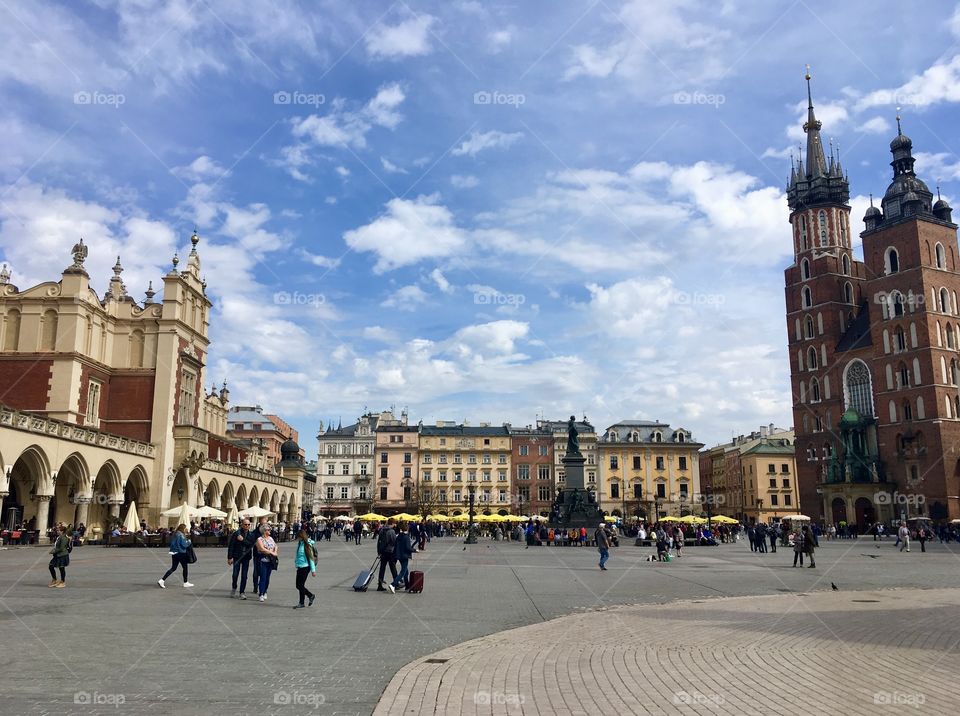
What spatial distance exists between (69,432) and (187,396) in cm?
1481

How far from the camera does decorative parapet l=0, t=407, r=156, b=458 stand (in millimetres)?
31130

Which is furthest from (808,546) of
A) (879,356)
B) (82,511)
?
(879,356)

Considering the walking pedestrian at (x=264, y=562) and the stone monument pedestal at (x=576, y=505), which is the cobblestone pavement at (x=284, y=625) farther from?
the stone monument pedestal at (x=576, y=505)

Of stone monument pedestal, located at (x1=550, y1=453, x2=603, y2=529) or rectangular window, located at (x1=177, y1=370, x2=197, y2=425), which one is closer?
rectangular window, located at (x1=177, y1=370, x2=197, y2=425)

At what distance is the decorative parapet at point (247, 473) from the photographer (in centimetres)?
5303

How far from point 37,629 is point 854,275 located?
95059 mm

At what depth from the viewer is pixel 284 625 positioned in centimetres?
1234

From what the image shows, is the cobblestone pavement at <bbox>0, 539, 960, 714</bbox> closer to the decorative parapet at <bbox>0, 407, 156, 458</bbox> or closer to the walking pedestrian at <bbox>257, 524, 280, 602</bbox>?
the walking pedestrian at <bbox>257, 524, 280, 602</bbox>

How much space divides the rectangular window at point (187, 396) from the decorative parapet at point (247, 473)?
3.41 meters

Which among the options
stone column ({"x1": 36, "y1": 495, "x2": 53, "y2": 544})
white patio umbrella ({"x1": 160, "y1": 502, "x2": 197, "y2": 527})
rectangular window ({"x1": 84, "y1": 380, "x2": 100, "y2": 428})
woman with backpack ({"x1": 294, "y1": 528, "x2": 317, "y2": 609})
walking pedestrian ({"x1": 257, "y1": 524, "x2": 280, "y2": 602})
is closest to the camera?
woman with backpack ({"x1": 294, "y1": 528, "x2": 317, "y2": 609})

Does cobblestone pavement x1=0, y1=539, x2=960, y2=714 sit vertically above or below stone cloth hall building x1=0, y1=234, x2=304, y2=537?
below

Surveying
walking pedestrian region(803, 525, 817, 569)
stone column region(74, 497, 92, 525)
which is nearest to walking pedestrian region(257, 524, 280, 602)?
walking pedestrian region(803, 525, 817, 569)

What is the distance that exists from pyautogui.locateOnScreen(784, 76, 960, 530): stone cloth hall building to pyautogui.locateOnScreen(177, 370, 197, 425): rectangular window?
60.7 m

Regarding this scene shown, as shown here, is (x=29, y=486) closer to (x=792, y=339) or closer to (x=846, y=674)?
(x=846, y=674)
